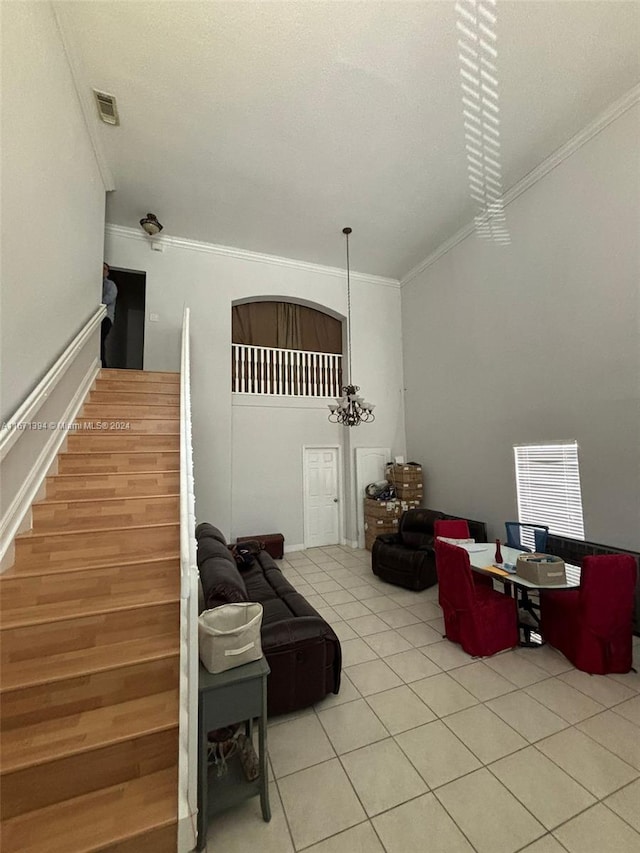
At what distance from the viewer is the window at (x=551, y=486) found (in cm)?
420

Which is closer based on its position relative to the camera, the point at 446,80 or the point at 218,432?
the point at 446,80

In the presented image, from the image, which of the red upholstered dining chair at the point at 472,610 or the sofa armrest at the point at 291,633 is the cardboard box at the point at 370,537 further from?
the sofa armrest at the point at 291,633

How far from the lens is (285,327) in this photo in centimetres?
717

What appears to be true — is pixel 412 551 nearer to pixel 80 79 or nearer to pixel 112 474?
pixel 112 474

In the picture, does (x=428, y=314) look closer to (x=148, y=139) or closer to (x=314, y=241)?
(x=314, y=241)

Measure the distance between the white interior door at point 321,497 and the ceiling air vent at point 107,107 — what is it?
534 cm

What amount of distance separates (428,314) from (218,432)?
455 cm

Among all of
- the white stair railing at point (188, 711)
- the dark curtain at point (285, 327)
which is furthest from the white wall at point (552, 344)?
the white stair railing at point (188, 711)

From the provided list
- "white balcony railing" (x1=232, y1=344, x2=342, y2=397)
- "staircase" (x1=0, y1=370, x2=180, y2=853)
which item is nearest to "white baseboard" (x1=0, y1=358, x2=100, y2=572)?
"staircase" (x1=0, y1=370, x2=180, y2=853)

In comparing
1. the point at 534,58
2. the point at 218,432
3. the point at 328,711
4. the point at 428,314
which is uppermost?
the point at 534,58

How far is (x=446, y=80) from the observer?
11.7 feet

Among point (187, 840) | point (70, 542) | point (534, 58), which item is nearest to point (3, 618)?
point (70, 542)

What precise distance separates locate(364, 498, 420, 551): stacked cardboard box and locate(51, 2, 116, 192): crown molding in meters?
6.41

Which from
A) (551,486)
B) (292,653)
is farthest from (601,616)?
(292,653)
